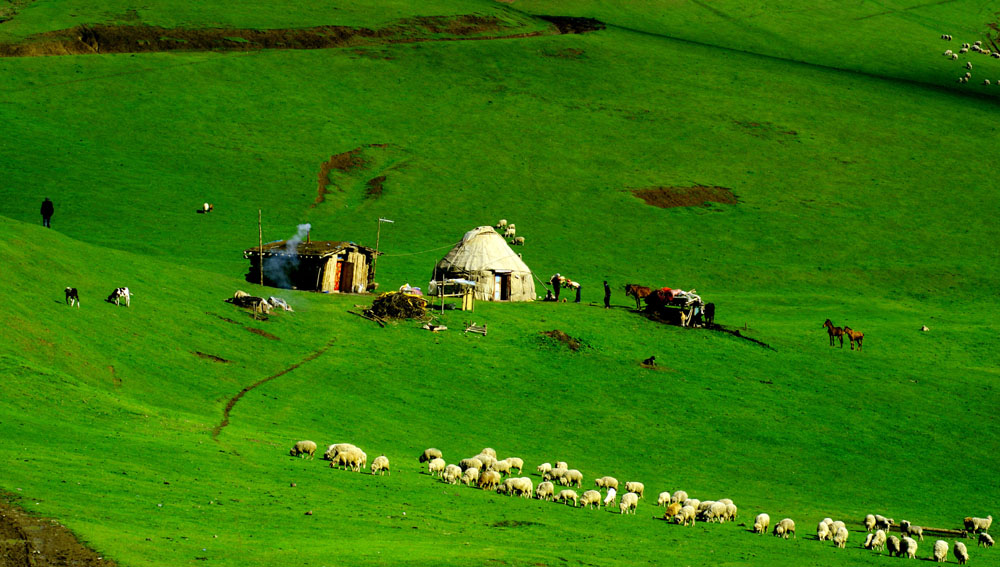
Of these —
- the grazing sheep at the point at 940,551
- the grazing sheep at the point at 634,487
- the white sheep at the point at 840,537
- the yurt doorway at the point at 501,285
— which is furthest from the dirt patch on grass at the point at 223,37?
the grazing sheep at the point at 940,551

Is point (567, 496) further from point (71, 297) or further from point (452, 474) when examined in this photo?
point (71, 297)

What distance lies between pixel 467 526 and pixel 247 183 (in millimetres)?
66249

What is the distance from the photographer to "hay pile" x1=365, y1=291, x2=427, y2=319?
179 ft

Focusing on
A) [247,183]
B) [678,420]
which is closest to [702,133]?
[247,183]

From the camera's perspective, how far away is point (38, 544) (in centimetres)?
1906

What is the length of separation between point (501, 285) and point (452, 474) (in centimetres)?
3238

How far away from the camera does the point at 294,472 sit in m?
30.0

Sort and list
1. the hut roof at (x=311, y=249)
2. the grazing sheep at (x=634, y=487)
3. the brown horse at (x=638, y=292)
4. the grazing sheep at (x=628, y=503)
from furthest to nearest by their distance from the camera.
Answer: the brown horse at (x=638, y=292) < the hut roof at (x=311, y=249) < the grazing sheep at (x=634, y=487) < the grazing sheep at (x=628, y=503)

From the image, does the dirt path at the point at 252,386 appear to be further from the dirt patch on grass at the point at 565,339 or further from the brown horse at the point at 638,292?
the brown horse at the point at 638,292

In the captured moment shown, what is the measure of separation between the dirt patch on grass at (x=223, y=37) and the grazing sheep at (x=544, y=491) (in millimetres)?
93365

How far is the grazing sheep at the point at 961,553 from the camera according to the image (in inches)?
1134

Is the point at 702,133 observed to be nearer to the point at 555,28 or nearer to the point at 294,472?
the point at 555,28

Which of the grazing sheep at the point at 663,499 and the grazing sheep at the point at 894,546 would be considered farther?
the grazing sheep at the point at 663,499

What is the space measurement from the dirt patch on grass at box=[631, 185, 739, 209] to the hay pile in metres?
42.6
